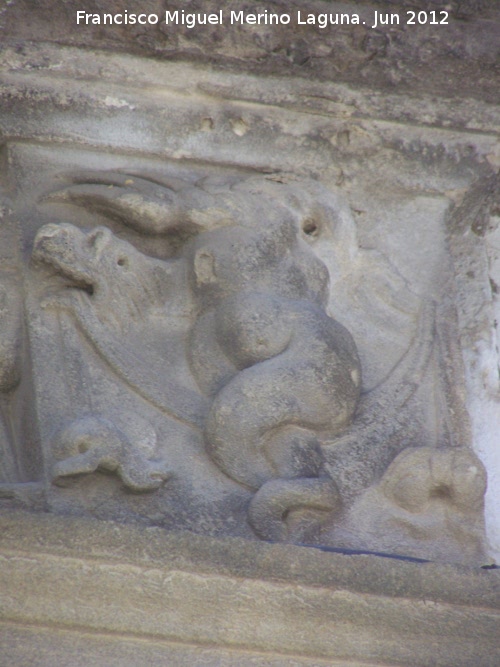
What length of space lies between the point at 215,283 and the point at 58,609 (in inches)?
39.4

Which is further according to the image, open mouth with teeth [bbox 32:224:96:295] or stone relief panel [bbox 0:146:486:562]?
open mouth with teeth [bbox 32:224:96:295]

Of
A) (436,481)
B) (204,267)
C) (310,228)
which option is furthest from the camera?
(310,228)

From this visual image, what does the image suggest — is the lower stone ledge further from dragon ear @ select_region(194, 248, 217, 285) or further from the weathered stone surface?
dragon ear @ select_region(194, 248, 217, 285)

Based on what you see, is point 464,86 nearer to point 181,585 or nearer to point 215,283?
point 215,283

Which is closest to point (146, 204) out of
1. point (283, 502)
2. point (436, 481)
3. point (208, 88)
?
point (208, 88)

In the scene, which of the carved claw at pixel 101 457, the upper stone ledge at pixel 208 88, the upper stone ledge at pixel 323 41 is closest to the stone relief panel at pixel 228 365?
the carved claw at pixel 101 457

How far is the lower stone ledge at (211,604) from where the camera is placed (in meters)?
2.65

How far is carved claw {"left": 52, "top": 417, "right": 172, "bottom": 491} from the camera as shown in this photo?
2.93 meters

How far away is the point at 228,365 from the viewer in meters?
3.24

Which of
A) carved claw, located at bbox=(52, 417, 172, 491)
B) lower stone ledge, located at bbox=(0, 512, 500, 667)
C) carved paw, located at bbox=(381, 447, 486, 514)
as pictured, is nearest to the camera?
lower stone ledge, located at bbox=(0, 512, 500, 667)

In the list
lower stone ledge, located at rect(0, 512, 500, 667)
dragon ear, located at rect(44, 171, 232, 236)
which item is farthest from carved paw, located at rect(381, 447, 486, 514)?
dragon ear, located at rect(44, 171, 232, 236)

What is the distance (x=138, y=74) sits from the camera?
140 inches

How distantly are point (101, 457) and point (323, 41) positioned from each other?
138 centimetres

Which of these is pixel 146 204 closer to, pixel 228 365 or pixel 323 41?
pixel 228 365
